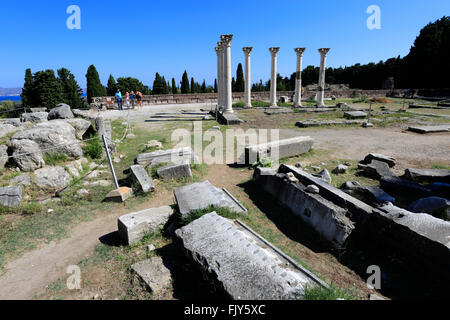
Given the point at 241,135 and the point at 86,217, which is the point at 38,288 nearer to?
the point at 86,217

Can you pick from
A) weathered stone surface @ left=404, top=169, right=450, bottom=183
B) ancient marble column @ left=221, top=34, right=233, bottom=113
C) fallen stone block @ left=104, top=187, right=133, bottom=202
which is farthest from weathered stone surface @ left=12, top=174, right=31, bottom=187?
ancient marble column @ left=221, top=34, right=233, bottom=113

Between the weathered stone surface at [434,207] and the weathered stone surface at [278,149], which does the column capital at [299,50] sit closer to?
the weathered stone surface at [278,149]

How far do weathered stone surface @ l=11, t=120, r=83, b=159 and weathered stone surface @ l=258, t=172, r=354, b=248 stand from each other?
6209 mm

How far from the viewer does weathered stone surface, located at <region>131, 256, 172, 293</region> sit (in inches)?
122

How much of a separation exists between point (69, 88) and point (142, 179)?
98.5 feet

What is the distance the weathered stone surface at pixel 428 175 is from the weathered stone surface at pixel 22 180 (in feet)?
32.0

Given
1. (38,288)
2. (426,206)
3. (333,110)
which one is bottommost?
(38,288)

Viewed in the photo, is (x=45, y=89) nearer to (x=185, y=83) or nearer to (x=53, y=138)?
(x=185, y=83)

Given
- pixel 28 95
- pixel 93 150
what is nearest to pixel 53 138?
pixel 93 150

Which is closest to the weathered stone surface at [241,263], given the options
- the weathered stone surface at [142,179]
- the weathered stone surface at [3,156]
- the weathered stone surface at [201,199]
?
the weathered stone surface at [201,199]

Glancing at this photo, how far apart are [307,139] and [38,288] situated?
320 inches

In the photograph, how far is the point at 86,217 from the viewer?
16.7 ft
